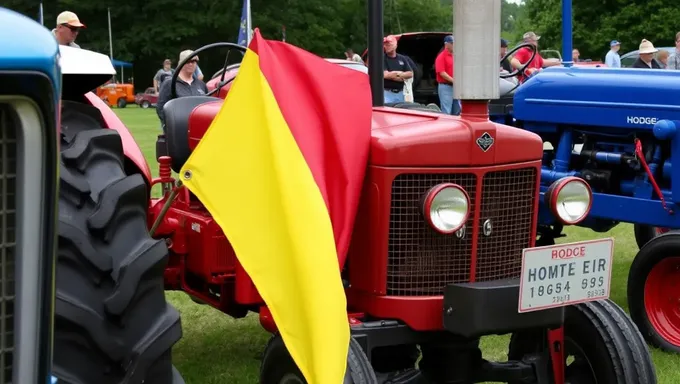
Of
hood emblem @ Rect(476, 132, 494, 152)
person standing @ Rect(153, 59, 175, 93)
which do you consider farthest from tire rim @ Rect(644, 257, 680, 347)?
person standing @ Rect(153, 59, 175, 93)

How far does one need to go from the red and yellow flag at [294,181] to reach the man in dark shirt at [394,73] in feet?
24.1

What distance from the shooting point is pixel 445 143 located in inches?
123

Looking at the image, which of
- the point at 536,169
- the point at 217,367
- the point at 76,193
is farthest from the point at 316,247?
the point at 217,367

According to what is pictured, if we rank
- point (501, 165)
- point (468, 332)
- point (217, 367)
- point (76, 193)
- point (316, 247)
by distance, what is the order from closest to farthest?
point (76, 193) → point (316, 247) → point (468, 332) → point (501, 165) → point (217, 367)

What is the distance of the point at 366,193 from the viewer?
3.16m

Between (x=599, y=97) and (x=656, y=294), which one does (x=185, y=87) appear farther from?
(x=656, y=294)

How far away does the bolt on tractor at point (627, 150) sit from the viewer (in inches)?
197

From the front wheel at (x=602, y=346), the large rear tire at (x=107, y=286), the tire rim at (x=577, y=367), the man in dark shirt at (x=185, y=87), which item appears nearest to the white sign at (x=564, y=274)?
the front wheel at (x=602, y=346)

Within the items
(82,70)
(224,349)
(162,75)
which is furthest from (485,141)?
(162,75)

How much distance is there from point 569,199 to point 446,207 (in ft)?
1.81

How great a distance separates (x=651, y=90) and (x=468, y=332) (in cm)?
295

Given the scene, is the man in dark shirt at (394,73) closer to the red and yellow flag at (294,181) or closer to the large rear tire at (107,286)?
the red and yellow flag at (294,181)

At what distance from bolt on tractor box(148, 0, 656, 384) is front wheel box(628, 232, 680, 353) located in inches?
63.2

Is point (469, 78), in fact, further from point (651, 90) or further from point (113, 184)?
point (651, 90)
